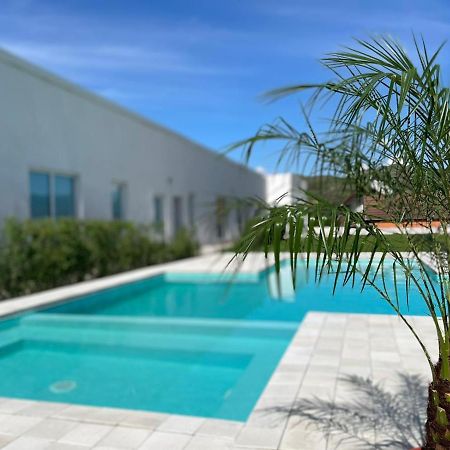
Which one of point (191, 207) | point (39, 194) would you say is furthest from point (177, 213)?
point (39, 194)

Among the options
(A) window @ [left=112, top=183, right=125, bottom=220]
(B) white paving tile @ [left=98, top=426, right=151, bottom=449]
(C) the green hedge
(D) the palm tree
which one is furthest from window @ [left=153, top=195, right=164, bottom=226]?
(D) the palm tree

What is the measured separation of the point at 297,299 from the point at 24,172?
21.9 feet

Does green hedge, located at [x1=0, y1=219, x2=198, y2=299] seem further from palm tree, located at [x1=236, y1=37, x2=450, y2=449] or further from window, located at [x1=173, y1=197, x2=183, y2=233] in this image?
palm tree, located at [x1=236, y1=37, x2=450, y2=449]

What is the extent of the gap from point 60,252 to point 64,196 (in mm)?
2443

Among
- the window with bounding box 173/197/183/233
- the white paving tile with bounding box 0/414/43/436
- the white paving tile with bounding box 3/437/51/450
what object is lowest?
the white paving tile with bounding box 0/414/43/436

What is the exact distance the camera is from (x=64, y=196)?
12.6 meters

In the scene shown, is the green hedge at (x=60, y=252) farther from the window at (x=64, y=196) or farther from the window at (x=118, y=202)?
the window at (x=118, y=202)

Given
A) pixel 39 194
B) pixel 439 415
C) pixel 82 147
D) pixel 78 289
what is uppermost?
pixel 82 147

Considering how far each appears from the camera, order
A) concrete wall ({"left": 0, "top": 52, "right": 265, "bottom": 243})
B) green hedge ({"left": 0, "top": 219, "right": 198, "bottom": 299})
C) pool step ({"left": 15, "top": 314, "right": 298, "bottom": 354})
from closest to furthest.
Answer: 1. pool step ({"left": 15, "top": 314, "right": 298, "bottom": 354})
2. green hedge ({"left": 0, "top": 219, "right": 198, "bottom": 299})
3. concrete wall ({"left": 0, "top": 52, "right": 265, "bottom": 243})

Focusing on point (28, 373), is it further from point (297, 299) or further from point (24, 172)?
point (24, 172)

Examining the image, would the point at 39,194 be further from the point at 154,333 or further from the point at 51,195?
the point at 154,333

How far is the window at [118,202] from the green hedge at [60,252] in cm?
157

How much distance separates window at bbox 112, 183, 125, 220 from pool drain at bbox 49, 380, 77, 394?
385 inches

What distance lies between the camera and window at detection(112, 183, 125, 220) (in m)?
15.2
